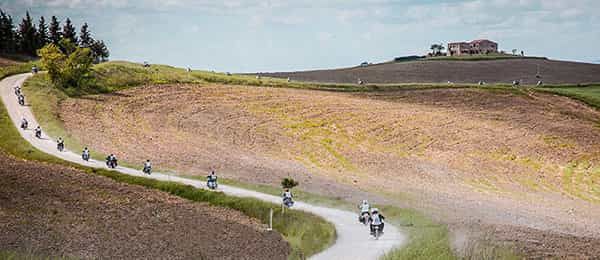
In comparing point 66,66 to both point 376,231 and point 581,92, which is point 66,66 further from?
point 581,92

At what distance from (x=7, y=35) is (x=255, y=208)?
395 ft

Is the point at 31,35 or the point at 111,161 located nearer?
the point at 111,161

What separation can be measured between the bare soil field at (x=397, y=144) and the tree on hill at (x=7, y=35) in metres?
69.0

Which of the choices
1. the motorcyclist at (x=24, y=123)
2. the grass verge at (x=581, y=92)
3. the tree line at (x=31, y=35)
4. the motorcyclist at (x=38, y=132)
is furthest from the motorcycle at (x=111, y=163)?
the tree line at (x=31, y=35)

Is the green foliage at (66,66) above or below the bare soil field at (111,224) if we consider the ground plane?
above

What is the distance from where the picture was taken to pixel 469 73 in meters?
125

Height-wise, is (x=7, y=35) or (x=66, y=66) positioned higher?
(x=7, y=35)

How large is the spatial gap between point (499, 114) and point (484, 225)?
53.0m

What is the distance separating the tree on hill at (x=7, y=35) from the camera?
467 feet

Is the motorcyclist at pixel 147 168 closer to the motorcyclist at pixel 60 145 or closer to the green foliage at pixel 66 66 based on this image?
the motorcyclist at pixel 60 145

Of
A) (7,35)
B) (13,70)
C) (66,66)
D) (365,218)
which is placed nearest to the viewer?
(365,218)

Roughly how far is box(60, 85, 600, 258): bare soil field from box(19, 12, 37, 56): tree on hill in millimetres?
68550

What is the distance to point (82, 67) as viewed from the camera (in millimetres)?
81625

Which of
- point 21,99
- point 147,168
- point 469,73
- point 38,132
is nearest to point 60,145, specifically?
point 38,132
